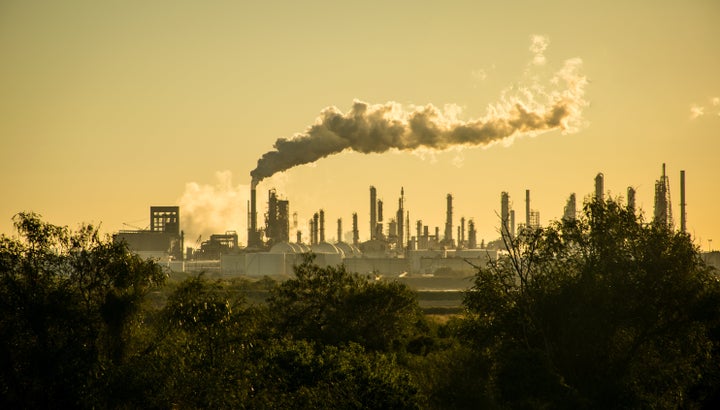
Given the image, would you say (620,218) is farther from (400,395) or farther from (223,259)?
(223,259)

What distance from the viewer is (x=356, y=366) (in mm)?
33406

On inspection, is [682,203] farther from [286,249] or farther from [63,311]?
[63,311]

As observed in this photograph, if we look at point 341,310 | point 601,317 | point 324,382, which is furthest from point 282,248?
point 601,317

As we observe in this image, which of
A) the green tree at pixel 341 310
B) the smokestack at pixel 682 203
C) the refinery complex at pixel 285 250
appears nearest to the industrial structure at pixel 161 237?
the refinery complex at pixel 285 250

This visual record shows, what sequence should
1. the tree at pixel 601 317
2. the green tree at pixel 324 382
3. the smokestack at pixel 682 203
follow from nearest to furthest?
the green tree at pixel 324 382
the tree at pixel 601 317
the smokestack at pixel 682 203

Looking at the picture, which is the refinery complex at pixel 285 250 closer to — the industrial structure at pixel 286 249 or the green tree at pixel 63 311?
the industrial structure at pixel 286 249

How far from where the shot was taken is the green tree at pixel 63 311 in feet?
102

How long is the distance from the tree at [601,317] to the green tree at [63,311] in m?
12.6

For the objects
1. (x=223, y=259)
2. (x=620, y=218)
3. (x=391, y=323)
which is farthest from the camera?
(x=223, y=259)

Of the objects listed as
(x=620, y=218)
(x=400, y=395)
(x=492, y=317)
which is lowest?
(x=400, y=395)

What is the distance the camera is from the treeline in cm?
3084

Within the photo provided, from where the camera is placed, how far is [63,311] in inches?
1315

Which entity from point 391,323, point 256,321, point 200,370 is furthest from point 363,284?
point 200,370

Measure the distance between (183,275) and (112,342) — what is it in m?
125
